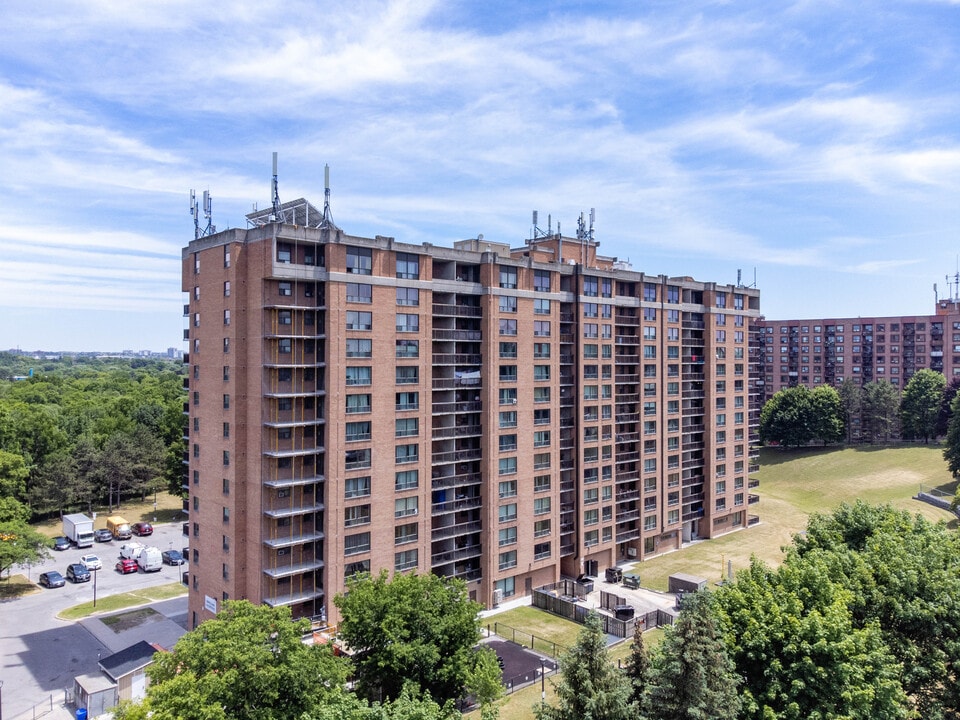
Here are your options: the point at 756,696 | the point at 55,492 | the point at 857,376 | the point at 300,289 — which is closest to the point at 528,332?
the point at 300,289

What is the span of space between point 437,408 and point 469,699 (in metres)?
25.2

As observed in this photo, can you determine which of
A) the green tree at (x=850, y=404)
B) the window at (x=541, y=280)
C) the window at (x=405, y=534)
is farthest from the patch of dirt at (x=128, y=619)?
the green tree at (x=850, y=404)

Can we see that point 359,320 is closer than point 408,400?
Yes

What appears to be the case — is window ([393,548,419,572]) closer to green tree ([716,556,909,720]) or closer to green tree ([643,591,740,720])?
green tree ([716,556,909,720])

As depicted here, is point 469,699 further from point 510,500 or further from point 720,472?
point 720,472

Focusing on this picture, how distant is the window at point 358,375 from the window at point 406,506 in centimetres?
1096

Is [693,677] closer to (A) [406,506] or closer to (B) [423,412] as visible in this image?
(A) [406,506]

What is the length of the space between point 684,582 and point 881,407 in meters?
97.2

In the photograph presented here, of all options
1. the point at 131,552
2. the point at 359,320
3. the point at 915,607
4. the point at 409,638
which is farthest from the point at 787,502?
the point at 131,552

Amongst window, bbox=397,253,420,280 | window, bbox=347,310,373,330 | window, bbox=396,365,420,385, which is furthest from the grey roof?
window, bbox=397,253,420,280

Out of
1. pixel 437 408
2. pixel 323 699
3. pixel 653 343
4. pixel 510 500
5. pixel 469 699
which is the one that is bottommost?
pixel 469 699

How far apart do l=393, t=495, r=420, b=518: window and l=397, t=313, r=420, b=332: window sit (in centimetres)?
1495

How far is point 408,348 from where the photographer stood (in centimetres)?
5791

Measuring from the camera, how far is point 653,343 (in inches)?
3223
